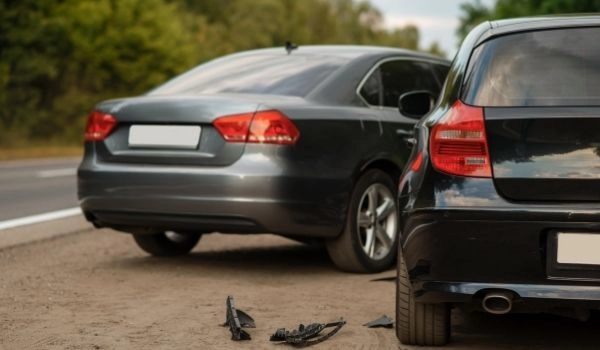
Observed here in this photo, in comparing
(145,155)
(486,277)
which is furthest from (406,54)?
(486,277)

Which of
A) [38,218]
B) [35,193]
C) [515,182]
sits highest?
[515,182]

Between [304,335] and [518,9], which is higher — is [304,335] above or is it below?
above

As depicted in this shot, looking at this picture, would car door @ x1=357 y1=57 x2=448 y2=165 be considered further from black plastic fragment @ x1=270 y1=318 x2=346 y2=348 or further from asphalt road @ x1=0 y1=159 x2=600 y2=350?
black plastic fragment @ x1=270 y1=318 x2=346 y2=348

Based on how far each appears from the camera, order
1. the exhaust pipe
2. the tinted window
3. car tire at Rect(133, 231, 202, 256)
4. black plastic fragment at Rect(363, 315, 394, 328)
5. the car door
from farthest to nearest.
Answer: car tire at Rect(133, 231, 202, 256)
the tinted window
the car door
black plastic fragment at Rect(363, 315, 394, 328)
the exhaust pipe

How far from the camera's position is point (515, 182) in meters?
4.70

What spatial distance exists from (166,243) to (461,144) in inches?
167

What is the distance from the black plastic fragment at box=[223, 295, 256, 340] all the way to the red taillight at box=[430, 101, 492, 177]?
1.24 m

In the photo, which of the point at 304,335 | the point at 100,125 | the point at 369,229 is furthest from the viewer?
the point at 369,229

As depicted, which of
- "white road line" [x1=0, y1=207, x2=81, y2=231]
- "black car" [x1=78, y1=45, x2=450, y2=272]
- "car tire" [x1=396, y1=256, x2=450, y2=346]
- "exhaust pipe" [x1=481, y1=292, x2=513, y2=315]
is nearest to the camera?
"exhaust pipe" [x1=481, y1=292, x2=513, y2=315]

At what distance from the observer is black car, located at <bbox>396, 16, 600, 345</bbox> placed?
4.62 metres

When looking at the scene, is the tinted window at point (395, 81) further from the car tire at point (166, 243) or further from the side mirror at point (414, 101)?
the car tire at point (166, 243)

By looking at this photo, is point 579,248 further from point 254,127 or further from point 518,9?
point 518,9

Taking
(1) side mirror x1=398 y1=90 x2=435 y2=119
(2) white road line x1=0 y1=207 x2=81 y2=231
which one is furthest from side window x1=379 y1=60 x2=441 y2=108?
(2) white road line x1=0 y1=207 x2=81 y2=231

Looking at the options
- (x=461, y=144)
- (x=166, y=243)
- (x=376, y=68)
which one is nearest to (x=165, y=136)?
(x=166, y=243)
